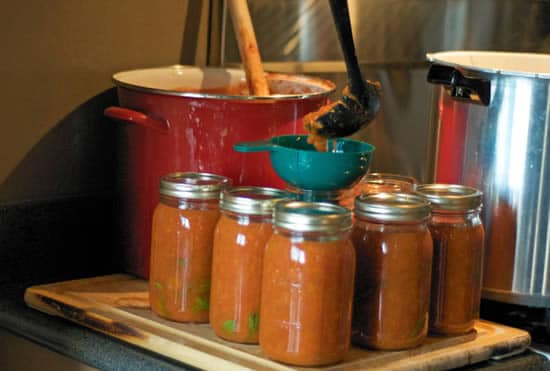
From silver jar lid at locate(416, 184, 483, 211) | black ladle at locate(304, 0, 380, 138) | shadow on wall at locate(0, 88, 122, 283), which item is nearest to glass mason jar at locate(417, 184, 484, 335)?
silver jar lid at locate(416, 184, 483, 211)

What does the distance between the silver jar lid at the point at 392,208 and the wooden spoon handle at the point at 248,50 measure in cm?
26

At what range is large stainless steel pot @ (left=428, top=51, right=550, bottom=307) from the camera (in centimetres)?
102

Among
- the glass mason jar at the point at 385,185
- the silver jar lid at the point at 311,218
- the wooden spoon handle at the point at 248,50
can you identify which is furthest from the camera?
the wooden spoon handle at the point at 248,50

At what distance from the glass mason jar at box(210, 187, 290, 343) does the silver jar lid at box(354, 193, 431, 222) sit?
8cm

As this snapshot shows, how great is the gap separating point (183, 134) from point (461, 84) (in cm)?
31

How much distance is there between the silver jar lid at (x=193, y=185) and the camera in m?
0.97

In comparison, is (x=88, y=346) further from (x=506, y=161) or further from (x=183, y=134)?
(x=506, y=161)

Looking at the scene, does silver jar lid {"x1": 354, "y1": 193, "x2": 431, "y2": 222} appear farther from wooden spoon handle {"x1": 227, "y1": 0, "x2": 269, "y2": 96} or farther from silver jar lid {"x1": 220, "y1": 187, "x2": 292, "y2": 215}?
wooden spoon handle {"x1": 227, "y1": 0, "x2": 269, "y2": 96}

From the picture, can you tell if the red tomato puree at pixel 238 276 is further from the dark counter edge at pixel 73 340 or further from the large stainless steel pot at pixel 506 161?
the large stainless steel pot at pixel 506 161

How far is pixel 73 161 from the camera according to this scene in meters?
1.19

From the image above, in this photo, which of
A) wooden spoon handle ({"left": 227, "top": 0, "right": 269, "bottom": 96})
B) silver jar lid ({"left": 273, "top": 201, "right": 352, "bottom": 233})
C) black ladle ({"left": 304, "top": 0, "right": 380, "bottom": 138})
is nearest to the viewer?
silver jar lid ({"left": 273, "top": 201, "right": 352, "bottom": 233})

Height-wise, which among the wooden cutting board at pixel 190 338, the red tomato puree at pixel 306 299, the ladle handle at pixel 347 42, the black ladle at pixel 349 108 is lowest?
the wooden cutting board at pixel 190 338

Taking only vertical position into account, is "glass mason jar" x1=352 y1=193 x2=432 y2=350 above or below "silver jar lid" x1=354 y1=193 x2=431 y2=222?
below

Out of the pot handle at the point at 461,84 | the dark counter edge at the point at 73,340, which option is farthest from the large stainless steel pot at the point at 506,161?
the dark counter edge at the point at 73,340
